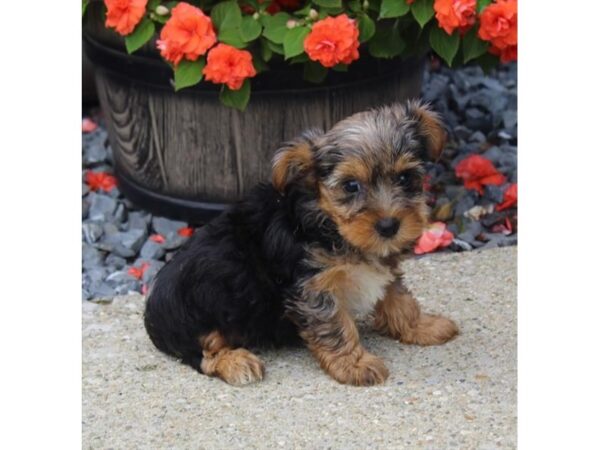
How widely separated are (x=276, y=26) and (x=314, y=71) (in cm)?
34

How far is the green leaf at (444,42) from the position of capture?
646 cm

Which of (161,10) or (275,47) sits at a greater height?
(161,10)

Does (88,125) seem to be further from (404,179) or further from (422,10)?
(404,179)

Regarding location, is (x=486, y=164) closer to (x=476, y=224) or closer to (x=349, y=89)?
(x=476, y=224)

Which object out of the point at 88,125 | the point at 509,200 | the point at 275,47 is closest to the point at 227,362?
the point at 275,47

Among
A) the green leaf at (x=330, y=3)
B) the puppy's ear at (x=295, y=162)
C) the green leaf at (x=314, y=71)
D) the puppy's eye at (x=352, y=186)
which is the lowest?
the puppy's eye at (x=352, y=186)

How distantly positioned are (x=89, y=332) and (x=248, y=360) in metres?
1.02

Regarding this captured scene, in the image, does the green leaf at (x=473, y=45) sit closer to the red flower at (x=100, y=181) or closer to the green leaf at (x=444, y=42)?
the green leaf at (x=444, y=42)

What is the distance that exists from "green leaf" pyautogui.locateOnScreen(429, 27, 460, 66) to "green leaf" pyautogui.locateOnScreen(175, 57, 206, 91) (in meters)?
1.26

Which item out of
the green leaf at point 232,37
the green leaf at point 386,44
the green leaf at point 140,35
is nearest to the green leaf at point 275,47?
the green leaf at point 232,37

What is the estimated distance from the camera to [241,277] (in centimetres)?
534

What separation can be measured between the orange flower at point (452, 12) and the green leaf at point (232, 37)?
→ 1.04 meters

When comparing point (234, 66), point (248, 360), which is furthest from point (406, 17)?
point (248, 360)

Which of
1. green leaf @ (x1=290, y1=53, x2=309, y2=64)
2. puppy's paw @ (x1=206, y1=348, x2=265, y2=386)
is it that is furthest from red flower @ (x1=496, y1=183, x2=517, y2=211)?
puppy's paw @ (x1=206, y1=348, x2=265, y2=386)
